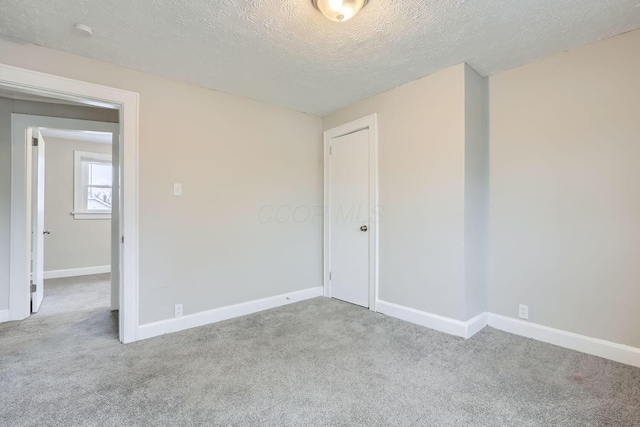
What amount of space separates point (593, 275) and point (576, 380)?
0.82 m

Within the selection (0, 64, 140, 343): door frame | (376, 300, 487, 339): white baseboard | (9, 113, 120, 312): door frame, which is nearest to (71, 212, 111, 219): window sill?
(9, 113, 120, 312): door frame

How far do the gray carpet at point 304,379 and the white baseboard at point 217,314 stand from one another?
13cm

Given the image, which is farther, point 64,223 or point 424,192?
point 64,223

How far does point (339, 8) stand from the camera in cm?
173

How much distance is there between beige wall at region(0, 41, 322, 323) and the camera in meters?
2.61

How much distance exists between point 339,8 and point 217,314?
2.77 metres

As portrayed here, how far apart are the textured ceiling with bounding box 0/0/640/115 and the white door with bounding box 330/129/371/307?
954 millimetres

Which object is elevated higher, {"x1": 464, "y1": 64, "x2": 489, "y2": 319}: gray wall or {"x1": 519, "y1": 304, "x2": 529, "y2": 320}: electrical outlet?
{"x1": 464, "y1": 64, "x2": 489, "y2": 319}: gray wall

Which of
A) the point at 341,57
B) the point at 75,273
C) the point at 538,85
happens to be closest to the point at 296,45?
the point at 341,57

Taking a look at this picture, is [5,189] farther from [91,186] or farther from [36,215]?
[91,186]

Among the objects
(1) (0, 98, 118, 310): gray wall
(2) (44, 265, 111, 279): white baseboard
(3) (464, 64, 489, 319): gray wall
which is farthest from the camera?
(2) (44, 265, 111, 279): white baseboard

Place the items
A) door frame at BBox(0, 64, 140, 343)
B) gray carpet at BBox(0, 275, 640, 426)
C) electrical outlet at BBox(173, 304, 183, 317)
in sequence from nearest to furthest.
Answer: gray carpet at BBox(0, 275, 640, 426) → door frame at BBox(0, 64, 140, 343) → electrical outlet at BBox(173, 304, 183, 317)

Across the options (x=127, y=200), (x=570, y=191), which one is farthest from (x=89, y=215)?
(x=570, y=191)

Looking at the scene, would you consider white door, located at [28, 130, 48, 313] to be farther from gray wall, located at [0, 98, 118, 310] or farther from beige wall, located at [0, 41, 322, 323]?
beige wall, located at [0, 41, 322, 323]
